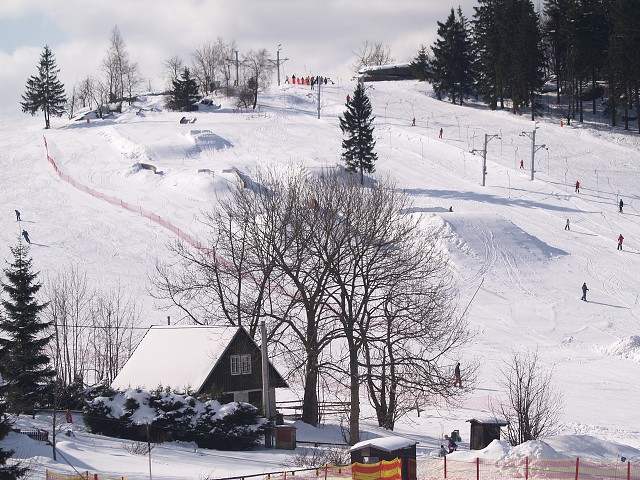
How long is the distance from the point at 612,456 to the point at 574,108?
76.3 meters

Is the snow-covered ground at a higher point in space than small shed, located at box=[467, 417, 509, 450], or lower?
higher

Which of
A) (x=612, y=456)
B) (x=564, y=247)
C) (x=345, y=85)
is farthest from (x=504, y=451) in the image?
(x=345, y=85)

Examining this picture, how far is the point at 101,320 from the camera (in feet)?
136

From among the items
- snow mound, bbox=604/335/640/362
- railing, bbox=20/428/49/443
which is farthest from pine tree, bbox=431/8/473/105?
railing, bbox=20/428/49/443

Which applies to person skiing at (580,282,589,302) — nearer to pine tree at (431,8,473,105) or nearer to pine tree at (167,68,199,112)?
pine tree at (431,8,473,105)

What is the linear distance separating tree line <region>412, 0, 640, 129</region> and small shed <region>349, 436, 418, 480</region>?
67856mm

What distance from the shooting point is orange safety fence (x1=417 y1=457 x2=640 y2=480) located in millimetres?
17161

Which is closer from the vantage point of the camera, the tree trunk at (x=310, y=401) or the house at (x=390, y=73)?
the tree trunk at (x=310, y=401)

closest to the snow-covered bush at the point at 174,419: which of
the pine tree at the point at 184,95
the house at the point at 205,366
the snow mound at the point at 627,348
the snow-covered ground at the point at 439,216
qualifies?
the snow-covered ground at the point at 439,216

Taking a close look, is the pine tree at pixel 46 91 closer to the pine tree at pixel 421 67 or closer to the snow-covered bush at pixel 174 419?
the pine tree at pixel 421 67

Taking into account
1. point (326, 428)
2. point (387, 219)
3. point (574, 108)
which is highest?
point (574, 108)

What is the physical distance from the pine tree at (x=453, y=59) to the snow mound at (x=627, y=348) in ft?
190

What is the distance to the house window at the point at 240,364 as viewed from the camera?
3013 cm

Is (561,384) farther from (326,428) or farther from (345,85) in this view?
(345,85)
